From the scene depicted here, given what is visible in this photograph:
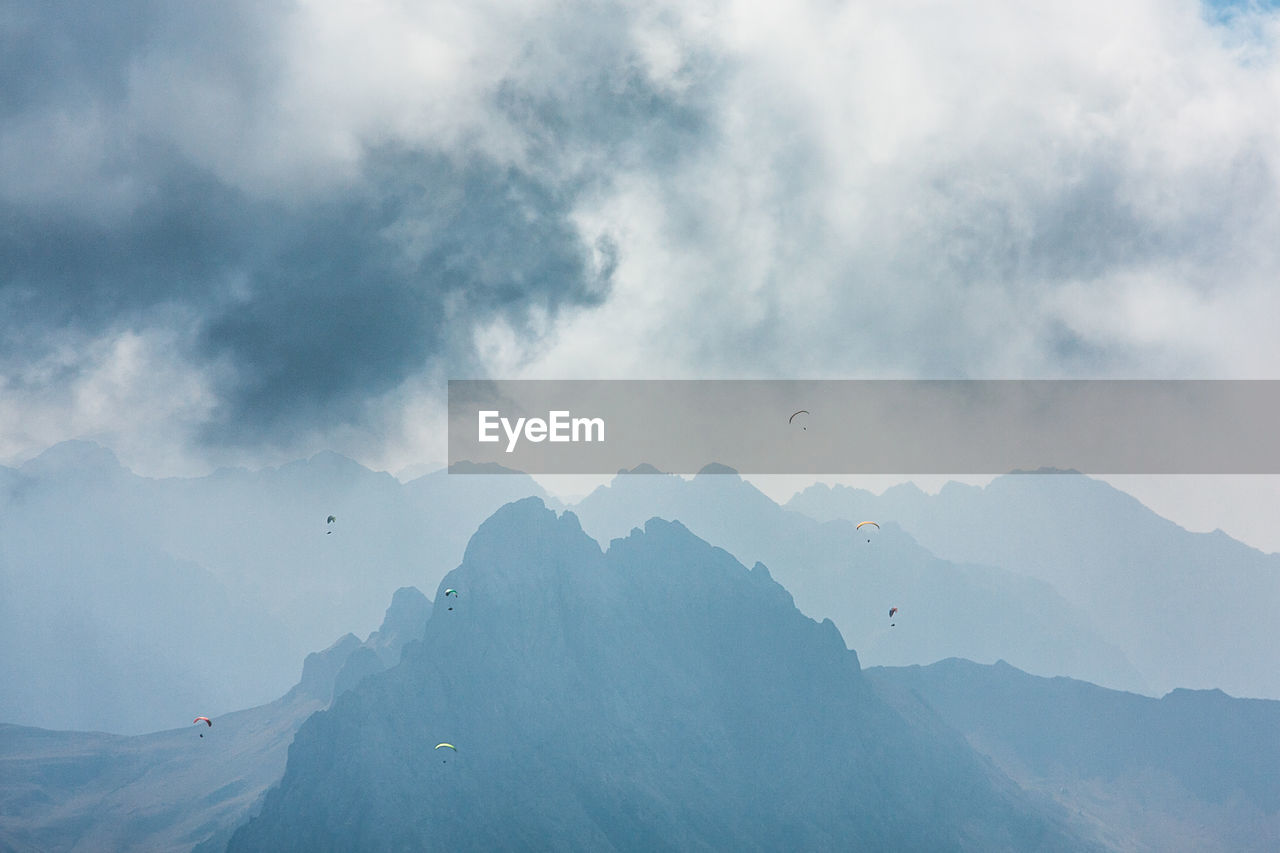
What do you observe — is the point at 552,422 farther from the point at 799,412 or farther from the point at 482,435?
the point at 799,412

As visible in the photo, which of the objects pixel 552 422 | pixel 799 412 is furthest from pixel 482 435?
pixel 799 412
